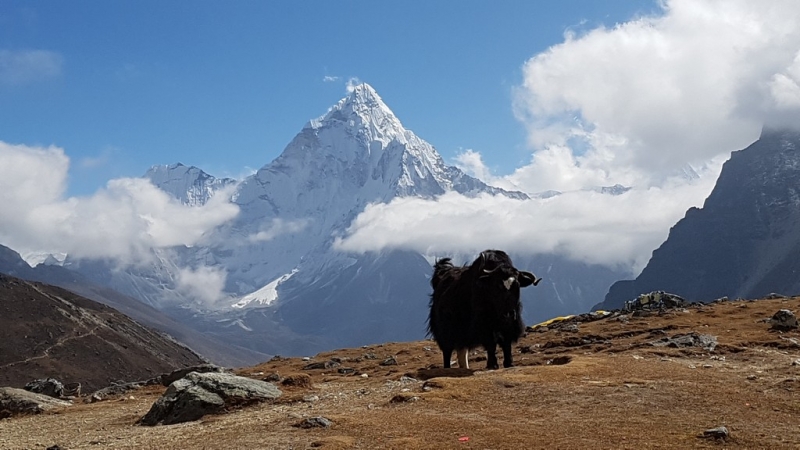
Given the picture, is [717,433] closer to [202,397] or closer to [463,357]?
[463,357]

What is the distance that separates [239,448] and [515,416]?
19.6ft

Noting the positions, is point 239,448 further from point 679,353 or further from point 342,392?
point 679,353

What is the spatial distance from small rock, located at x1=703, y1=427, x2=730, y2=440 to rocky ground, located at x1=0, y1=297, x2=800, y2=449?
0.23 ft

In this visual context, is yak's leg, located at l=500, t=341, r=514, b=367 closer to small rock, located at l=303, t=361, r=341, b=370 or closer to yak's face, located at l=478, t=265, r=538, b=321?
yak's face, located at l=478, t=265, r=538, b=321

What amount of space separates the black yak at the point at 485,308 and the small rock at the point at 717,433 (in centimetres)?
1014

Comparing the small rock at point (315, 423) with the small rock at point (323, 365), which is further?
the small rock at point (323, 365)

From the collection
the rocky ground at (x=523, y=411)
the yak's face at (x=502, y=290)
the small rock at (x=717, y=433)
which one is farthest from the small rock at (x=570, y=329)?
the small rock at (x=717, y=433)

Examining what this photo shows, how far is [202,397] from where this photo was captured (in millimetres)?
19219

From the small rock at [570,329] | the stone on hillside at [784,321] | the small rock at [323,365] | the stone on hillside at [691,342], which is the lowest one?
the small rock at [323,365]

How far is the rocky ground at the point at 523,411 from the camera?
13.5m

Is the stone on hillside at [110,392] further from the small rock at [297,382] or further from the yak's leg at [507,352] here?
the yak's leg at [507,352]

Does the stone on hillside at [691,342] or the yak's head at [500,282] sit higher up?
the yak's head at [500,282]

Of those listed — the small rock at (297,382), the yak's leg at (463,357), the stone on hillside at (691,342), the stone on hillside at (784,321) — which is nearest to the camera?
the small rock at (297,382)

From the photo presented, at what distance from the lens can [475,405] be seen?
55.0 ft
